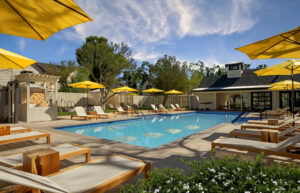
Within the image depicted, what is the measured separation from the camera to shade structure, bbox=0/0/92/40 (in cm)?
262

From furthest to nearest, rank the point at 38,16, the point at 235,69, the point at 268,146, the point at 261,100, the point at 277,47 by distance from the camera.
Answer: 1. the point at 235,69
2. the point at 261,100
3. the point at 277,47
4. the point at 268,146
5. the point at 38,16

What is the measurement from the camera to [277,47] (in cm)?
443

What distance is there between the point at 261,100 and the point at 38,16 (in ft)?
73.9

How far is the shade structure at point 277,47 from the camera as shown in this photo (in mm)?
3721

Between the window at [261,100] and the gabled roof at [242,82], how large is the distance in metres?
1.06

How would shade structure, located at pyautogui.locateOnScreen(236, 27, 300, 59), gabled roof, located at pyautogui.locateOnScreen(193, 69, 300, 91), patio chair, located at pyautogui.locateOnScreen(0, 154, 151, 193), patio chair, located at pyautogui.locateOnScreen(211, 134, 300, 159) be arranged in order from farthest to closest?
gabled roof, located at pyautogui.locateOnScreen(193, 69, 300, 91)
shade structure, located at pyautogui.locateOnScreen(236, 27, 300, 59)
patio chair, located at pyautogui.locateOnScreen(211, 134, 300, 159)
patio chair, located at pyautogui.locateOnScreen(0, 154, 151, 193)

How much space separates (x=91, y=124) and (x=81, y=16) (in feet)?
28.1

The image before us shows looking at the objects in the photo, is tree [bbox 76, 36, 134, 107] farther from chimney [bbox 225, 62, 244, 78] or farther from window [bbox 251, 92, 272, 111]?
window [bbox 251, 92, 272, 111]

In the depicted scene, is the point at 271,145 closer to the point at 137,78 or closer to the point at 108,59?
the point at 108,59

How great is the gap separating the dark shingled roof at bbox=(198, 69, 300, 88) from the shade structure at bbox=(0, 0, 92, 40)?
72.9 ft

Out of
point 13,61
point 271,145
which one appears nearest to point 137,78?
point 13,61

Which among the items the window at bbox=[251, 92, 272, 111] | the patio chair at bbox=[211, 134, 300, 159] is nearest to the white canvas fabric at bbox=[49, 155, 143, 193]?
the patio chair at bbox=[211, 134, 300, 159]

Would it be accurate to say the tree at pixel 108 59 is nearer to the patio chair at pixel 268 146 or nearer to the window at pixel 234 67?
the window at pixel 234 67

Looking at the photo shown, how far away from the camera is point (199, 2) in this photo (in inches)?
464
